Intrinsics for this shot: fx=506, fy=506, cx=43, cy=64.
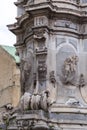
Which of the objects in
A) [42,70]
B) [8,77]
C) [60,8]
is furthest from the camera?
[8,77]

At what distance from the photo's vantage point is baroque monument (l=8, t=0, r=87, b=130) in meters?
14.7

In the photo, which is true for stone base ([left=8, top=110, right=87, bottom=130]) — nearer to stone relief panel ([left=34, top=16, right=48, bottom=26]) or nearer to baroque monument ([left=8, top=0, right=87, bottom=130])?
baroque monument ([left=8, top=0, right=87, bottom=130])

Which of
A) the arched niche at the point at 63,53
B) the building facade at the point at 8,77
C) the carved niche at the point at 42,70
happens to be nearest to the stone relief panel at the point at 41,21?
the arched niche at the point at 63,53

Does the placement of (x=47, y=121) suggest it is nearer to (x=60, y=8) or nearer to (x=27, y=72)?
(x=27, y=72)

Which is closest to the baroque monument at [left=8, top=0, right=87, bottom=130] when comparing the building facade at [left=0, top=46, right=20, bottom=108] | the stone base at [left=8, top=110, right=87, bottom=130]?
the stone base at [left=8, top=110, right=87, bottom=130]

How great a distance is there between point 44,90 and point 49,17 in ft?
7.96

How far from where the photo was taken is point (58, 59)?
1555 cm

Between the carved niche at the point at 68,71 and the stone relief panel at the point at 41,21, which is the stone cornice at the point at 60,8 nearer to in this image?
the stone relief panel at the point at 41,21

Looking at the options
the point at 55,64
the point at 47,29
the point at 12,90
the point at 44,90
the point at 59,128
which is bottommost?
the point at 59,128

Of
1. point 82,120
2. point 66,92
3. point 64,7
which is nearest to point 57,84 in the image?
point 66,92

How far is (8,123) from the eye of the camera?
48.9 ft

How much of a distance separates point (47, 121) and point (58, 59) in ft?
7.83

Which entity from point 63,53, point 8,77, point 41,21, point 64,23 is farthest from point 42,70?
point 8,77

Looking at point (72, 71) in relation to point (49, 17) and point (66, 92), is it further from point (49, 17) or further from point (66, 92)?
point (49, 17)
